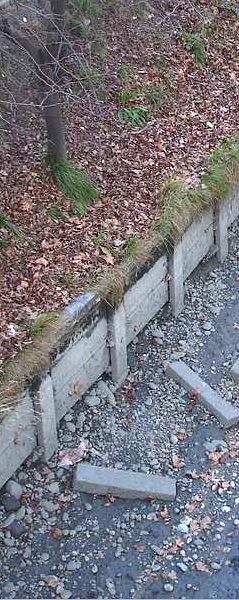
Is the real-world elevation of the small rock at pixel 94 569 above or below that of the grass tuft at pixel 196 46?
below

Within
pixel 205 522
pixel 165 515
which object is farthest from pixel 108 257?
pixel 205 522

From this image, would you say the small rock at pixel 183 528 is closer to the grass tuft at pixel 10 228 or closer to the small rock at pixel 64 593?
the small rock at pixel 64 593

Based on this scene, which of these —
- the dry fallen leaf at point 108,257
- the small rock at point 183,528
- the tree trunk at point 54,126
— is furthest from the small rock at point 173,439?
the tree trunk at point 54,126

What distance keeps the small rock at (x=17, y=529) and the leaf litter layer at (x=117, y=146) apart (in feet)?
3.93

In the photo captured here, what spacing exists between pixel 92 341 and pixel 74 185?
1.59 m

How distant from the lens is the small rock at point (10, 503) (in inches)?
241

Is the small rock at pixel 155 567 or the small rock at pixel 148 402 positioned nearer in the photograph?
the small rock at pixel 155 567

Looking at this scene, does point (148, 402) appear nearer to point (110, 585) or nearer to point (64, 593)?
point (110, 585)

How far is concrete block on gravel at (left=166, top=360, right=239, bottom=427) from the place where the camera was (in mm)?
6844

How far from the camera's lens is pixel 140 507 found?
626 cm

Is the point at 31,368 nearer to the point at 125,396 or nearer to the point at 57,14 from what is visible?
the point at 125,396

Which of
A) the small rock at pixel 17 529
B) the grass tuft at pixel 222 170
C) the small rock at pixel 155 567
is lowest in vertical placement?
the small rock at pixel 17 529

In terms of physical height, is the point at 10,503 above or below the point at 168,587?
below

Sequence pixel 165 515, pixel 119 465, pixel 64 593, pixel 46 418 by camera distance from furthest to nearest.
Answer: pixel 119 465 < pixel 46 418 < pixel 165 515 < pixel 64 593
